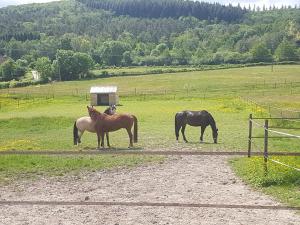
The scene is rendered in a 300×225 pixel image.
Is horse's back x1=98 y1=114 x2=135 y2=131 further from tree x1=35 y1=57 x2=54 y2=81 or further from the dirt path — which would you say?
A: tree x1=35 y1=57 x2=54 y2=81

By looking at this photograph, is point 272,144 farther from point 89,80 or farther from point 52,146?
point 89,80

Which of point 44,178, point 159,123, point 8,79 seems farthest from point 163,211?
point 8,79

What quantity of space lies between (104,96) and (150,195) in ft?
144

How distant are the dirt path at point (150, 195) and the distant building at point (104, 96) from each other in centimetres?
3850

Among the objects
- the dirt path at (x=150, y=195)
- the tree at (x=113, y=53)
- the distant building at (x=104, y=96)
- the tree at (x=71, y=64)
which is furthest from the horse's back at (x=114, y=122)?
the tree at (x=113, y=53)

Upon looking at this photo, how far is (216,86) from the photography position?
86875 millimetres

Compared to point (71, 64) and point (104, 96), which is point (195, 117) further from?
point (71, 64)

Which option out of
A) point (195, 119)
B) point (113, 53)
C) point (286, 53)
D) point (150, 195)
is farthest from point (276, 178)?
point (113, 53)

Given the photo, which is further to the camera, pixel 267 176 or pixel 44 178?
pixel 44 178

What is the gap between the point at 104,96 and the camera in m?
55.5

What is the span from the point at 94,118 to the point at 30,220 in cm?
1007

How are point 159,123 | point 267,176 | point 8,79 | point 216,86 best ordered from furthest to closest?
point 8,79
point 216,86
point 159,123
point 267,176

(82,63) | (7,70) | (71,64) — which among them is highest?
(82,63)

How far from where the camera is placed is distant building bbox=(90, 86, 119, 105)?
5438 centimetres
